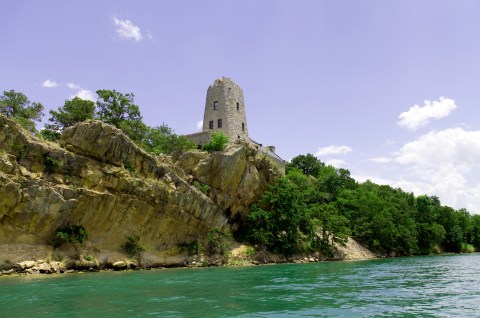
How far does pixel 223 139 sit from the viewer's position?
165 ft

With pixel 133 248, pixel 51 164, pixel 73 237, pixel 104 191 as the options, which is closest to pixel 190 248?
pixel 133 248

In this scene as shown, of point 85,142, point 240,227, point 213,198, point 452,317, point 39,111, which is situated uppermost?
point 39,111

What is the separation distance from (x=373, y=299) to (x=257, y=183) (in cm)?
3486

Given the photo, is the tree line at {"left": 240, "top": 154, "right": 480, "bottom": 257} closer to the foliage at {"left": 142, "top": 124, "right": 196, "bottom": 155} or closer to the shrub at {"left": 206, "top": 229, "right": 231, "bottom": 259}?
the shrub at {"left": 206, "top": 229, "right": 231, "bottom": 259}

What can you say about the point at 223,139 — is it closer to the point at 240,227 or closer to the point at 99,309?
the point at 240,227

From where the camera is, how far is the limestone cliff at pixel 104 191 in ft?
109

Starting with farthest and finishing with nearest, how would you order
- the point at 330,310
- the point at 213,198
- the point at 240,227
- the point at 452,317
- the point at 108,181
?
the point at 240,227, the point at 213,198, the point at 108,181, the point at 330,310, the point at 452,317

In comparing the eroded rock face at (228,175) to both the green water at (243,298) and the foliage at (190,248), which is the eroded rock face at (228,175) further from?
the green water at (243,298)

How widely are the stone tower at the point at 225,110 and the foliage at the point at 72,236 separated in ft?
98.9

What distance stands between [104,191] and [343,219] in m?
31.3

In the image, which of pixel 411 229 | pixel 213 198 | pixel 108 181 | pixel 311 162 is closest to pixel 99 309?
pixel 108 181

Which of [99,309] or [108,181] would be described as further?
[108,181]

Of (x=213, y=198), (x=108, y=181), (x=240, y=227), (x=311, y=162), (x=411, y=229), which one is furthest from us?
(x=311, y=162)

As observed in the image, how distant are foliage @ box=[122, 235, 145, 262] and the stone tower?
26.7 metres
